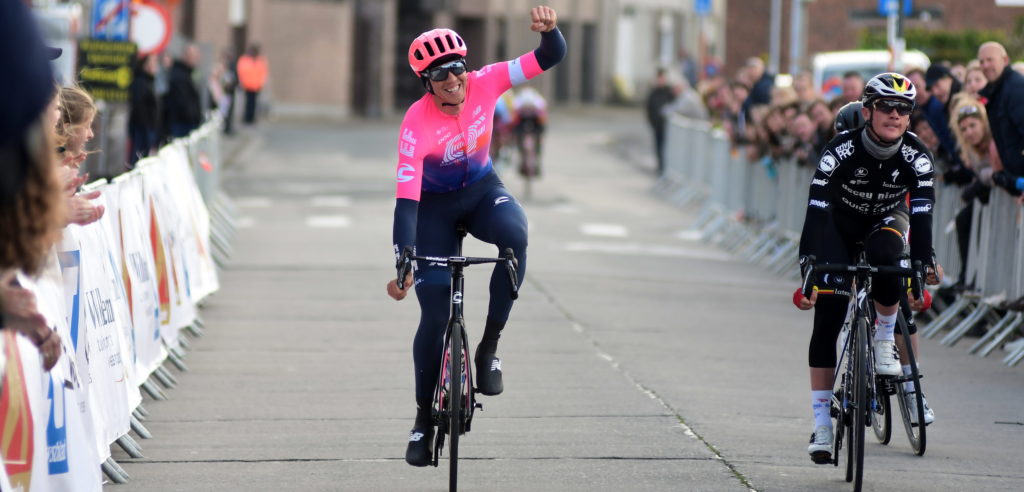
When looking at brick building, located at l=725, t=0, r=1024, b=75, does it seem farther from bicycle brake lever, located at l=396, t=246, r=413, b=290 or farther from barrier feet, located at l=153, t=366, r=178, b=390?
bicycle brake lever, located at l=396, t=246, r=413, b=290

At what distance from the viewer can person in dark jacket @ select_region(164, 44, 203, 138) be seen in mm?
23859

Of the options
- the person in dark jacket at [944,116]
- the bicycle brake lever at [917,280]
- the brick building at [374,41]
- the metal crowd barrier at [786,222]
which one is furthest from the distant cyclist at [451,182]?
the brick building at [374,41]

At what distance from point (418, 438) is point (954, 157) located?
7379 millimetres

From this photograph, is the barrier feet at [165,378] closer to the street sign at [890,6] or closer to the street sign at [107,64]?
the street sign at [890,6]

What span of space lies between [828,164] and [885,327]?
2.79 ft

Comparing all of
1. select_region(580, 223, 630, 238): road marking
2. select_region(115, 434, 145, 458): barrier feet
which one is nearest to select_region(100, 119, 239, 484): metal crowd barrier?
select_region(115, 434, 145, 458): barrier feet

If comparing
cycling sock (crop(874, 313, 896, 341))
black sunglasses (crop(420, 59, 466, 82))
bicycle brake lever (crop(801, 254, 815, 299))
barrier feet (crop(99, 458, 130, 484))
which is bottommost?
barrier feet (crop(99, 458, 130, 484))

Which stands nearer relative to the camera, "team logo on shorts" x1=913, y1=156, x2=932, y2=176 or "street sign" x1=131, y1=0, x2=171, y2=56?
"team logo on shorts" x1=913, y1=156, x2=932, y2=176

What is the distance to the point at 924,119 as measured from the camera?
1405 centimetres

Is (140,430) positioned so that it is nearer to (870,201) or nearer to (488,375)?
(488,375)

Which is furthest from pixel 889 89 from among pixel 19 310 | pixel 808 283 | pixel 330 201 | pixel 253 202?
pixel 330 201

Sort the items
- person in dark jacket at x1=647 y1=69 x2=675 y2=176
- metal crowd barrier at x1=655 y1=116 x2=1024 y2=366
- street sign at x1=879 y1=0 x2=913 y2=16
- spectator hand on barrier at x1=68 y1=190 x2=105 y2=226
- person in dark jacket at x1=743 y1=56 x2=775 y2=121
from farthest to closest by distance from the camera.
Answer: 1. person in dark jacket at x1=647 y1=69 x2=675 y2=176
2. person in dark jacket at x1=743 y1=56 x2=775 y2=121
3. street sign at x1=879 y1=0 x2=913 y2=16
4. metal crowd barrier at x1=655 y1=116 x2=1024 y2=366
5. spectator hand on barrier at x1=68 y1=190 x2=105 y2=226

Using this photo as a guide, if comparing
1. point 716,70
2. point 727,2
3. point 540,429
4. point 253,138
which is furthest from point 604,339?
point 727,2

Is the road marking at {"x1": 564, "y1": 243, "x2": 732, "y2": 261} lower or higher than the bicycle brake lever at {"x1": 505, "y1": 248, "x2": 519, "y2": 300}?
lower
